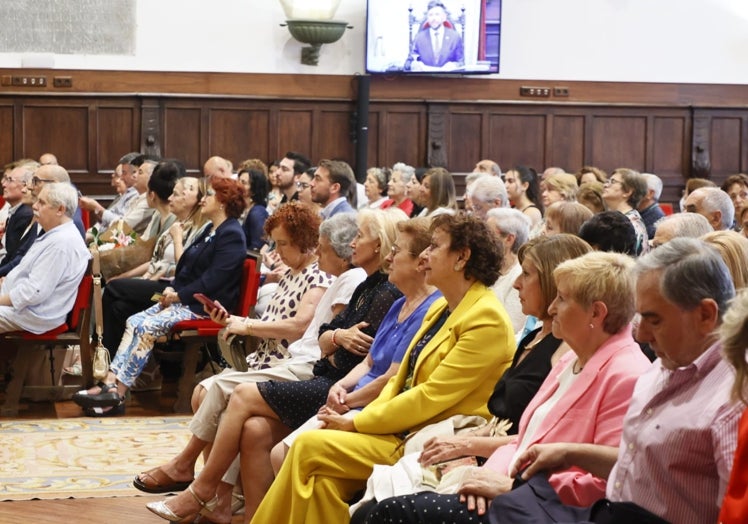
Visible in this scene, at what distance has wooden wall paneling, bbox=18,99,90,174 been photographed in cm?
1252

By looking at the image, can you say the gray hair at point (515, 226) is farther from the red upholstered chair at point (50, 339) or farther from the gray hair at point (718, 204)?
the red upholstered chair at point (50, 339)

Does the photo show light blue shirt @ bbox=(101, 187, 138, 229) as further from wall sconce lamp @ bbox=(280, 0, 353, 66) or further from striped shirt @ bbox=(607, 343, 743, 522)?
striped shirt @ bbox=(607, 343, 743, 522)

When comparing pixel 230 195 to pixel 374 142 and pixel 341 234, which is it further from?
pixel 374 142

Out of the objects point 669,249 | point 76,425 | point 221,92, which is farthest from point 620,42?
point 669,249

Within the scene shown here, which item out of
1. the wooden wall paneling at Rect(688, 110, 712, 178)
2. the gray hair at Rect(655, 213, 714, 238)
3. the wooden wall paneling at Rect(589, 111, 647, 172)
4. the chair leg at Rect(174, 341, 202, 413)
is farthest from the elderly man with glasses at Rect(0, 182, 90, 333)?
the wooden wall paneling at Rect(688, 110, 712, 178)

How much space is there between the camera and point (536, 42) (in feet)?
44.3

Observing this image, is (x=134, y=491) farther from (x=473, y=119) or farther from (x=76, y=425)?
(x=473, y=119)

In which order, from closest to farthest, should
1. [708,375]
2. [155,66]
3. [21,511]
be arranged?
1. [708,375]
2. [21,511]
3. [155,66]

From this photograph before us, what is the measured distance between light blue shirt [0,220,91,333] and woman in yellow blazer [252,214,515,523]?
10.5 feet

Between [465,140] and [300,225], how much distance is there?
8179 millimetres

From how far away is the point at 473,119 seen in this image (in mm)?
13453

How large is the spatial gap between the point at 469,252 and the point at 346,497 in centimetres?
92

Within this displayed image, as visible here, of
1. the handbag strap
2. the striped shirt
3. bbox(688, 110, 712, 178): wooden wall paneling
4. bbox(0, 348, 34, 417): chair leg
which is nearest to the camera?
the striped shirt

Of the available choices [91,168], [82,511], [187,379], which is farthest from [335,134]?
[82,511]
